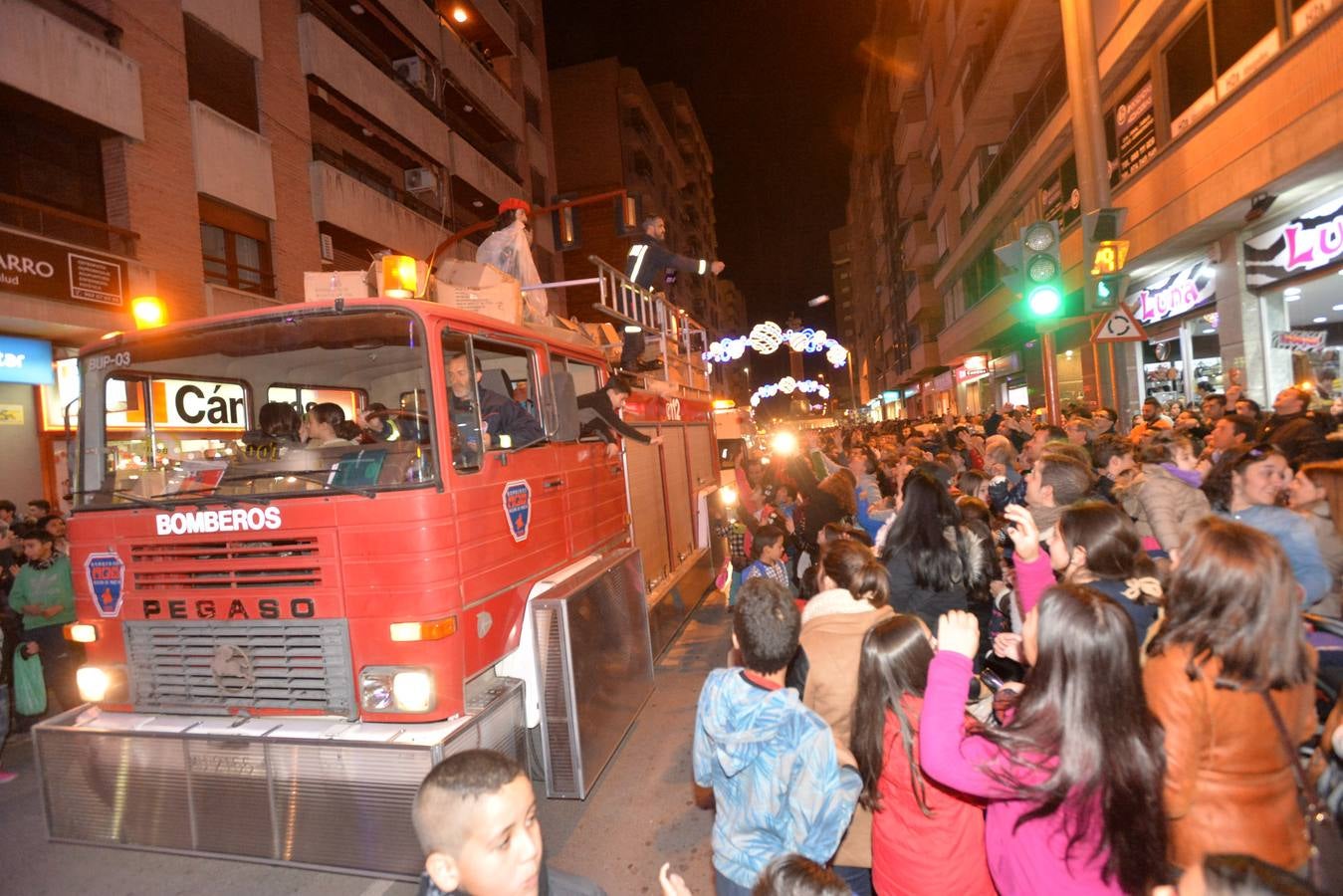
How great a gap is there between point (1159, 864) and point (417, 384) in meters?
3.81

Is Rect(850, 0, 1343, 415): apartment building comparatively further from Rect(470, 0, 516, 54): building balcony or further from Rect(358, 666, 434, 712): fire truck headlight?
Rect(470, 0, 516, 54): building balcony

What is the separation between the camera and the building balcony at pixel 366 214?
55.3 feet

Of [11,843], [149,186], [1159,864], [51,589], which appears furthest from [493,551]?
[149,186]

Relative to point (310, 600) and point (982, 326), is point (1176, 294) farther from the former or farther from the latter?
point (310, 600)

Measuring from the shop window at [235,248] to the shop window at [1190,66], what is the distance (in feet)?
55.7

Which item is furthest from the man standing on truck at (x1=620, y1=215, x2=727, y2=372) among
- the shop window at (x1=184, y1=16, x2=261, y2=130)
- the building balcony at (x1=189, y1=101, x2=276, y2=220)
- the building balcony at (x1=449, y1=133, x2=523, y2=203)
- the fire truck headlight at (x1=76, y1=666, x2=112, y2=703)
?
the building balcony at (x1=449, y1=133, x2=523, y2=203)

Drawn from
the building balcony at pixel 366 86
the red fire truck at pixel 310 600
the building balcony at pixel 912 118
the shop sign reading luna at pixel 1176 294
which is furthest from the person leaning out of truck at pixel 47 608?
the building balcony at pixel 912 118

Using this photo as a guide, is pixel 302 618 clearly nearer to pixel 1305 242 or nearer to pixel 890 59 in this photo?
pixel 1305 242

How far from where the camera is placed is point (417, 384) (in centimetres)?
417

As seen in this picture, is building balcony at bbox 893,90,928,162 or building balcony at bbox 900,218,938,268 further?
building balcony at bbox 900,218,938,268

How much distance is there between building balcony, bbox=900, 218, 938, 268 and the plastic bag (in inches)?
1427

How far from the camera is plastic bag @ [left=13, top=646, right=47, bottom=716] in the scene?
656 centimetres

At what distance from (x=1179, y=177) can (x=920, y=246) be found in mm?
25862

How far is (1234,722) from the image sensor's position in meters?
2.04
